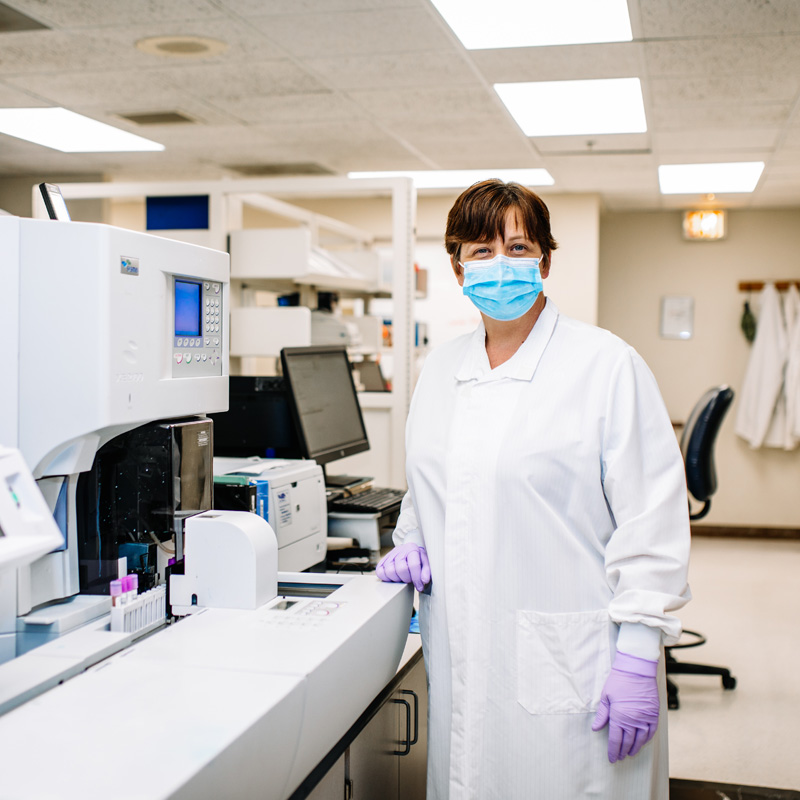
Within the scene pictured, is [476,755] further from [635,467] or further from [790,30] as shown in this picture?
[790,30]

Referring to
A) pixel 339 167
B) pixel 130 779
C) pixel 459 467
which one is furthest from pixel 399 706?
pixel 339 167

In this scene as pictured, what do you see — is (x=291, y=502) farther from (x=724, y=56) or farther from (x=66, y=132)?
(x=66, y=132)

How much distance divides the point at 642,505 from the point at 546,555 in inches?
6.9

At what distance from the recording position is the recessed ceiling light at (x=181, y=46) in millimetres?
3232

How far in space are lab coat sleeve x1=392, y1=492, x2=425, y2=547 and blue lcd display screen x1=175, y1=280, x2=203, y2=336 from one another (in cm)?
52

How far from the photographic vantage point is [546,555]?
1461 mm

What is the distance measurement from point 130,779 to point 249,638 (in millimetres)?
408

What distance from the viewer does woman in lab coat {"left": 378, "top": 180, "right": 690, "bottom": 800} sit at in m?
1.40

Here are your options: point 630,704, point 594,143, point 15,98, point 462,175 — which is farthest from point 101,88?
point 630,704

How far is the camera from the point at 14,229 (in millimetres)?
1265

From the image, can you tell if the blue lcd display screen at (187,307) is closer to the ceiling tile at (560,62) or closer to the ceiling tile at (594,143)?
the ceiling tile at (560,62)

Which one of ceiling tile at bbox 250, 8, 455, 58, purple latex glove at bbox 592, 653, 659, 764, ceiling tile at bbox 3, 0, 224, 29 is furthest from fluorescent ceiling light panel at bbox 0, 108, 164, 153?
purple latex glove at bbox 592, 653, 659, 764

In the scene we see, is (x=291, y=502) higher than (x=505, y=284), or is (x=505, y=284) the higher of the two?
(x=505, y=284)

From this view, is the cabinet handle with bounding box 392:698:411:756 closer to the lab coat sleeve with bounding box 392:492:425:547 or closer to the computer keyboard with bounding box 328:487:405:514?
the lab coat sleeve with bounding box 392:492:425:547
